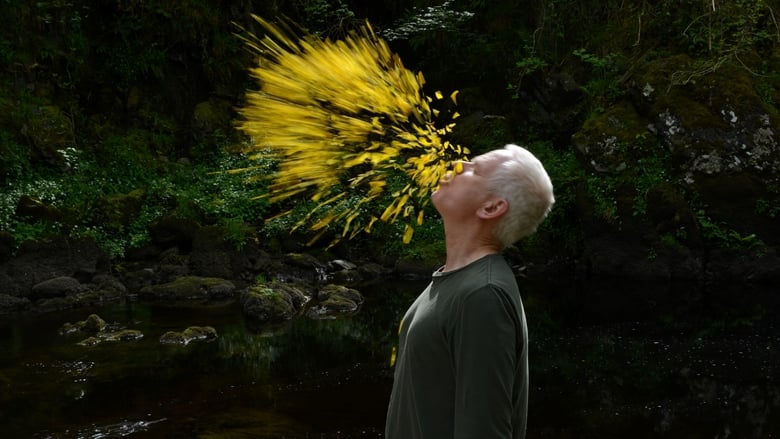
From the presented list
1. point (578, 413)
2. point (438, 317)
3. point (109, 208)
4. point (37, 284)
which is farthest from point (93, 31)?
point (438, 317)

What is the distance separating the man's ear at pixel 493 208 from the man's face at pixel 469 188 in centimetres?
2

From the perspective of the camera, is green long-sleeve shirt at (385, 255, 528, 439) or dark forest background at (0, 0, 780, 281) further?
dark forest background at (0, 0, 780, 281)

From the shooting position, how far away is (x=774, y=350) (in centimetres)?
946

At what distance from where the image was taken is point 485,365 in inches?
79.0

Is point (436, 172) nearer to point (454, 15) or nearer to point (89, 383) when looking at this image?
point (89, 383)

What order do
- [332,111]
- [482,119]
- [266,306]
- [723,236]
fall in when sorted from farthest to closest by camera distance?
[482,119] < [723,236] < [266,306] < [332,111]

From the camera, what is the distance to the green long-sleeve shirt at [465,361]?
2.01 metres

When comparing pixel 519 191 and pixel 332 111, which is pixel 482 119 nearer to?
pixel 332 111

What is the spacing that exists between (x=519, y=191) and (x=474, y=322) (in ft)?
1.53

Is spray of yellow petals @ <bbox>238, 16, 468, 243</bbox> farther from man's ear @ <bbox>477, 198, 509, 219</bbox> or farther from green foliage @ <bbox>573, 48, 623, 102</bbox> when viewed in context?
green foliage @ <bbox>573, 48, 623, 102</bbox>

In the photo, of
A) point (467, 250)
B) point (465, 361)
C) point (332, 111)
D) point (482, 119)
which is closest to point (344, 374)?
point (332, 111)

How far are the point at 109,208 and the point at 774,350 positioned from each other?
1167 centimetres

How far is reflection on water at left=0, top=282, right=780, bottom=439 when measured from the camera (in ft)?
23.0

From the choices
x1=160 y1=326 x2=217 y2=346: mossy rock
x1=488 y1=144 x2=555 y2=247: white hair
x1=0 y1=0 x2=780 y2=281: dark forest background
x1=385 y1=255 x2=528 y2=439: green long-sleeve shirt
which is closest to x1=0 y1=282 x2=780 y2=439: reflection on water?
x1=160 y1=326 x2=217 y2=346: mossy rock
